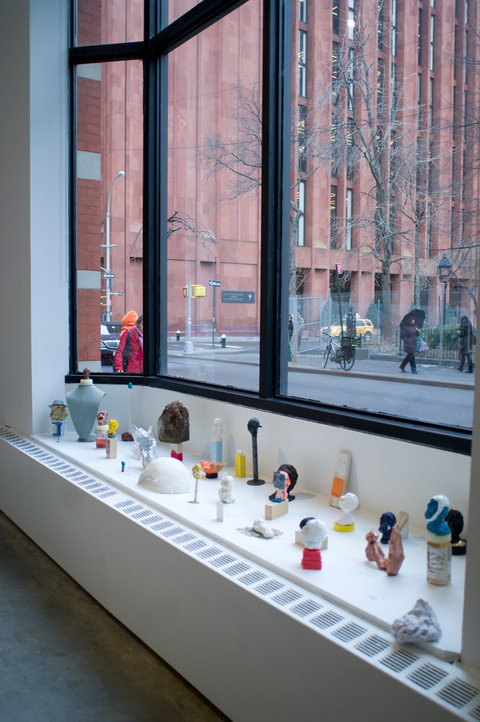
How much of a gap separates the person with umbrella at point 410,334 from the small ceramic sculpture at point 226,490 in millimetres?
839

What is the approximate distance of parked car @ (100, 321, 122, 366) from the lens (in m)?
4.11

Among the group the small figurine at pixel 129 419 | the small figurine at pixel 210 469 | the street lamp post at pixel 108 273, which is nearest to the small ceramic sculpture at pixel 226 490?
the small figurine at pixel 210 469

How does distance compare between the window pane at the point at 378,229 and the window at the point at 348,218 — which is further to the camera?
the window at the point at 348,218

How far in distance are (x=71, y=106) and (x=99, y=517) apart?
2.87 meters

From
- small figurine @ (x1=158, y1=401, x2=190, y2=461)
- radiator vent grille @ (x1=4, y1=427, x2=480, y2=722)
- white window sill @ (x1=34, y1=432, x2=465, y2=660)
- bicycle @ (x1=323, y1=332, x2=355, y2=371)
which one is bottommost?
radiator vent grille @ (x1=4, y1=427, x2=480, y2=722)

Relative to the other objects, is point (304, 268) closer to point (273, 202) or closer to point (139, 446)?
point (273, 202)

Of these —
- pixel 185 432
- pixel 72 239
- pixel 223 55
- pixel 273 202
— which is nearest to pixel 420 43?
pixel 273 202

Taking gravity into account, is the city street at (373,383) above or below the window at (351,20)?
below

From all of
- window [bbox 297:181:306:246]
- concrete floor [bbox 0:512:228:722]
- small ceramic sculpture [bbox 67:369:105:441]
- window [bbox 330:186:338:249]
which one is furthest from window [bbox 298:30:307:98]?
concrete floor [bbox 0:512:228:722]

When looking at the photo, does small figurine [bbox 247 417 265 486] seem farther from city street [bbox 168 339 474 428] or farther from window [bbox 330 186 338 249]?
window [bbox 330 186 338 249]

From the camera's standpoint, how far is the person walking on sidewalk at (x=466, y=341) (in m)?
2.14

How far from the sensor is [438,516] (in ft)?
5.65

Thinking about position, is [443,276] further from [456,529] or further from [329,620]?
[329,620]

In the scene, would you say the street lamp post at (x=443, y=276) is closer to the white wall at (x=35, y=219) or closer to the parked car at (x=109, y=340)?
the white wall at (x=35, y=219)
